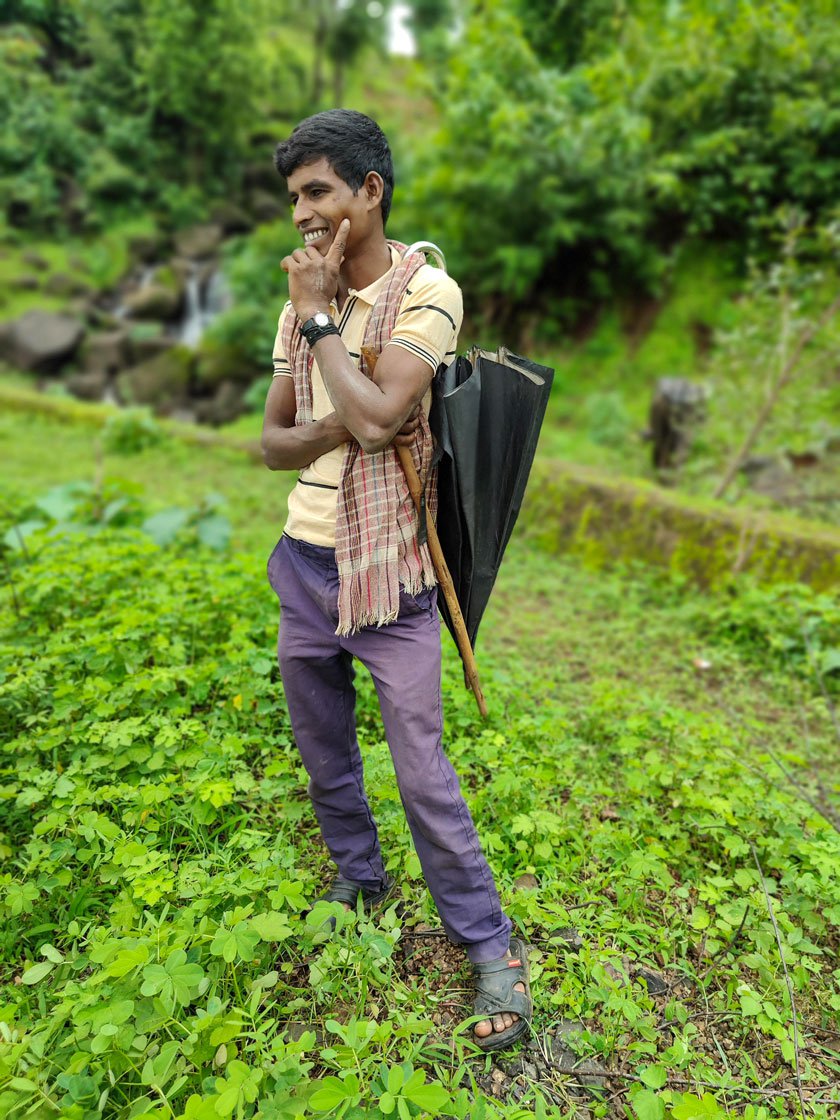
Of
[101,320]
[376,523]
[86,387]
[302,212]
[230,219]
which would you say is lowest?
[86,387]

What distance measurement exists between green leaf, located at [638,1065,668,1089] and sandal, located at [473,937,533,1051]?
296 millimetres

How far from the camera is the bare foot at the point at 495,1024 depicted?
185cm

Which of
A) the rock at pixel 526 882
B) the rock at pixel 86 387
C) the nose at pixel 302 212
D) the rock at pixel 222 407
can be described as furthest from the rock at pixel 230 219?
the rock at pixel 526 882

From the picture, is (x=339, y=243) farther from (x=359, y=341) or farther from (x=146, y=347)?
(x=146, y=347)

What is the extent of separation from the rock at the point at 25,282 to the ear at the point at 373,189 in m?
18.5

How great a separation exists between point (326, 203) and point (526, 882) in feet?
6.97

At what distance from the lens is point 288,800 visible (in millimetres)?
2637

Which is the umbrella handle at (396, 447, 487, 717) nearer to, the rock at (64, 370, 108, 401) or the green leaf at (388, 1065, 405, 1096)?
the green leaf at (388, 1065, 405, 1096)

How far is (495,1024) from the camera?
1855mm

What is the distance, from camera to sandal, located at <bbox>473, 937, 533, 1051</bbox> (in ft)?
6.06

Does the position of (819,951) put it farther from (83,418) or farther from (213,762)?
(83,418)

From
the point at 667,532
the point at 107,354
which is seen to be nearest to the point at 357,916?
the point at 667,532

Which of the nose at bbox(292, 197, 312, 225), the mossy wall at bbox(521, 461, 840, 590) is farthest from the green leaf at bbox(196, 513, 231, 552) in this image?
the nose at bbox(292, 197, 312, 225)

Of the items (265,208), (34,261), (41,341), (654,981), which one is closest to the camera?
(654,981)
